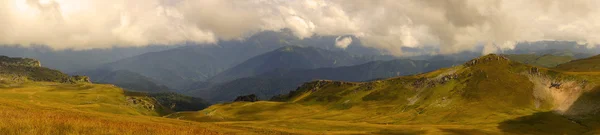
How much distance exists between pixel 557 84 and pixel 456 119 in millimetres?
65347

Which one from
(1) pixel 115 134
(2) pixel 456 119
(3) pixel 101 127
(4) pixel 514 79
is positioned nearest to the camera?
(1) pixel 115 134

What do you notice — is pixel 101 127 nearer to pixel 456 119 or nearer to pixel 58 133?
pixel 58 133

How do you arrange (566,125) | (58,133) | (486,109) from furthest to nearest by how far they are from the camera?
(486,109), (566,125), (58,133)

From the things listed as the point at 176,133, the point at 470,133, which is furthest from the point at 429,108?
the point at 176,133

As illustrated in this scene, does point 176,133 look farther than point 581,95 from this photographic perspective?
No

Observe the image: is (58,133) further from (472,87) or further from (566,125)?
(472,87)

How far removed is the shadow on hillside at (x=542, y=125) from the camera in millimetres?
120750

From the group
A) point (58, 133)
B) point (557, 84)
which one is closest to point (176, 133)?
point (58, 133)

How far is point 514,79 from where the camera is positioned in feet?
648

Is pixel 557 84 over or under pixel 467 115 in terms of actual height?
over

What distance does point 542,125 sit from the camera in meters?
133

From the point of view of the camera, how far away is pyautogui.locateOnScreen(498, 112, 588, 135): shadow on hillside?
4754 inches

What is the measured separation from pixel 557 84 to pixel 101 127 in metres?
206

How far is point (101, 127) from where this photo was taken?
26.8 m
